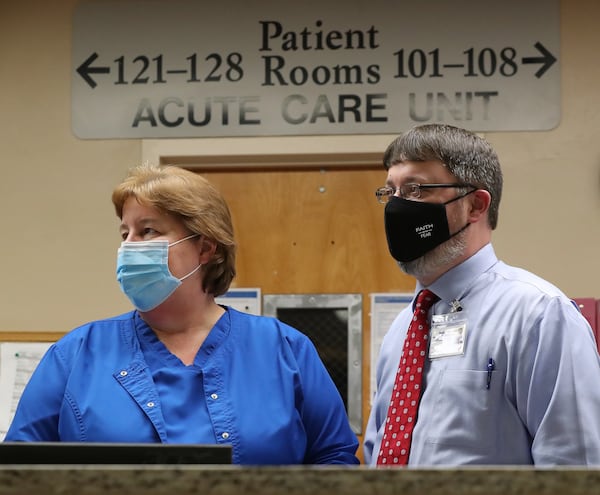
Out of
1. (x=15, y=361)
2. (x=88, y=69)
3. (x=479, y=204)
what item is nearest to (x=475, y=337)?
(x=479, y=204)

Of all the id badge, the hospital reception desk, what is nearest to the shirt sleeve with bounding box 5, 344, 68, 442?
the id badge

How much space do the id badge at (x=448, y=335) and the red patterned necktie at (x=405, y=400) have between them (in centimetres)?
3

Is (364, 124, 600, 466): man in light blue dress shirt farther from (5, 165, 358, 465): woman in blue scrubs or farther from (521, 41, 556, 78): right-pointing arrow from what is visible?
(521, 41, 556, 78): right-pointing arrow

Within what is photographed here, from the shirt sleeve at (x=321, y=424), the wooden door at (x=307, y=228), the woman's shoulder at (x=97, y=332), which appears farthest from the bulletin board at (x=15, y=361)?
the shirt sleeve at (x=321, y=424)

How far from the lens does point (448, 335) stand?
176cm

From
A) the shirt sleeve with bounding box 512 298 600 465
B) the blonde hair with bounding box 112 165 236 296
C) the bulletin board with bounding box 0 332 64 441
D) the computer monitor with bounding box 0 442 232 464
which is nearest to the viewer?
the computer monitor with bounding box 0 442 232 464

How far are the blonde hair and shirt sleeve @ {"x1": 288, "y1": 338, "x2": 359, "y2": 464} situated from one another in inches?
12.1

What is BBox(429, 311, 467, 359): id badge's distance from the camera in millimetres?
1718

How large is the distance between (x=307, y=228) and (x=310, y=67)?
0.65m

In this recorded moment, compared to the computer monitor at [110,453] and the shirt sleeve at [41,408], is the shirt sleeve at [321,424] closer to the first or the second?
the shirt sleeve at [41,408]

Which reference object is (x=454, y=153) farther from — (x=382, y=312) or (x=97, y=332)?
(x=382, y=312)

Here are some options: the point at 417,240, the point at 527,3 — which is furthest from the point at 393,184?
the point at 527,3

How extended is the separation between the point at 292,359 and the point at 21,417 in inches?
23.3

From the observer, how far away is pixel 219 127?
3.49 metres
